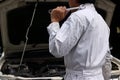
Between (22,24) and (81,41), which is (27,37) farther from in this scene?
(81,41)

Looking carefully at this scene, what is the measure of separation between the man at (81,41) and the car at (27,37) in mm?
1666

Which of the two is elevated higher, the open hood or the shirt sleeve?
the shirt sleeve

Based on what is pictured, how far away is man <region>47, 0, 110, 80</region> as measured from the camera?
2340 millimetres

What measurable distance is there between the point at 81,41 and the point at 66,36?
0.48 feet

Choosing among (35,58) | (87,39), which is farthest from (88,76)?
(35,58)

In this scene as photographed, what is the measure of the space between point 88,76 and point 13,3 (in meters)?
2.24

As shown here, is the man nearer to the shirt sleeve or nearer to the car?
the shirt sleeve

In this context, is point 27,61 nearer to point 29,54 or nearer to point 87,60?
point 29,54

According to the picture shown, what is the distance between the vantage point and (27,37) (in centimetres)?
471

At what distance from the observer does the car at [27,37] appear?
434 centimetres

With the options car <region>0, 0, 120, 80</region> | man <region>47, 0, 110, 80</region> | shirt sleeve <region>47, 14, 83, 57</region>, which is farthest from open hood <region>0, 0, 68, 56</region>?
shirt sleeve <region>47, 14, 83, 57</region>

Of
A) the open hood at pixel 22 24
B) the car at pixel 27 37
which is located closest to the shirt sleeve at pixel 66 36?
the car at pixel 27 37

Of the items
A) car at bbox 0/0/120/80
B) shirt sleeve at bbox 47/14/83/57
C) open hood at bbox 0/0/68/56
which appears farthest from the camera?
open hood at bbox 0/0/68/56

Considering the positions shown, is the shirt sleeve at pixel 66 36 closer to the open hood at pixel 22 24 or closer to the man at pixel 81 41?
the man at pixel 81 41
